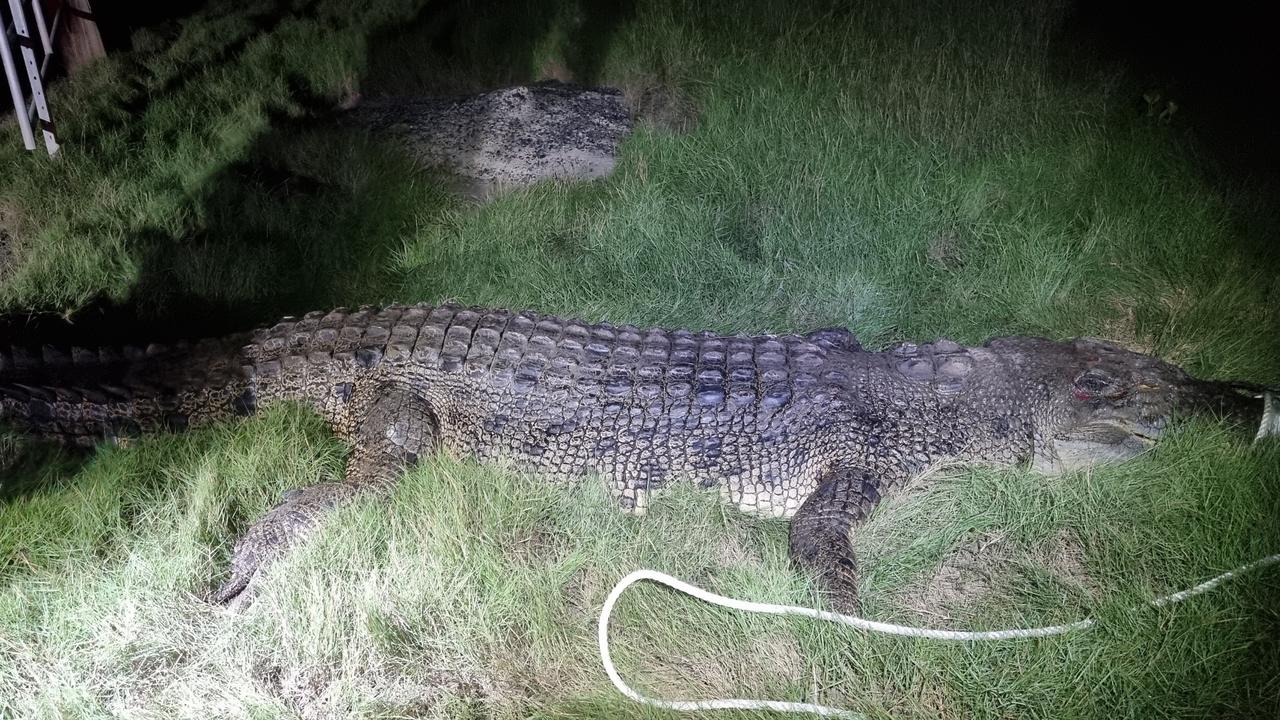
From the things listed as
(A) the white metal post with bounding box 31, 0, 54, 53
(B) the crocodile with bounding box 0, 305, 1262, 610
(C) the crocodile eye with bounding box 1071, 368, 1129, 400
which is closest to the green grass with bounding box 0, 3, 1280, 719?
(B) the crocodile with bounding box 0, 305, 1262, 610

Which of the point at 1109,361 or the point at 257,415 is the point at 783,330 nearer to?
the point at 1109,361

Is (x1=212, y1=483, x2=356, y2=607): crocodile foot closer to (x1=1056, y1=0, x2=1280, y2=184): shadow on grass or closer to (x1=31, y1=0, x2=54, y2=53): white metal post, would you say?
(x1=31, y1=0, x2=54, y2=53): white metal post

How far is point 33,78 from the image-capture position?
3.35m

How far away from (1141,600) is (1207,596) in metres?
0.14

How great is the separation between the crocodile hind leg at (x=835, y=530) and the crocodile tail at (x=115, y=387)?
1.97 m

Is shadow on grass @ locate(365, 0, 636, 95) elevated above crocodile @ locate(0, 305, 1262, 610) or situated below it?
above

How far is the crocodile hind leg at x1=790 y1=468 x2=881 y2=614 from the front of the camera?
2.15 metres

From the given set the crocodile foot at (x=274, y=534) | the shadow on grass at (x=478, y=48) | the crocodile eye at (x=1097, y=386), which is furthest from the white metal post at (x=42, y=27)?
the crocodile eye at (x=1097, y=386)

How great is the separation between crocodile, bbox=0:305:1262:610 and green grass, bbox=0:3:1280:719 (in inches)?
5.7

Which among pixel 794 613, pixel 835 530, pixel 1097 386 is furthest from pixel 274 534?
pixel 1097 386

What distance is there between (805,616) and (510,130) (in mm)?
3490

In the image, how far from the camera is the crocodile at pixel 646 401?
2.61 metres

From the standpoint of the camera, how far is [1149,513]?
7.05 ft

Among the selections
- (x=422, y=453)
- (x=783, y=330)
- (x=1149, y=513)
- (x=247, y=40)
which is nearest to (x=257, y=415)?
(x=422, y=453)
